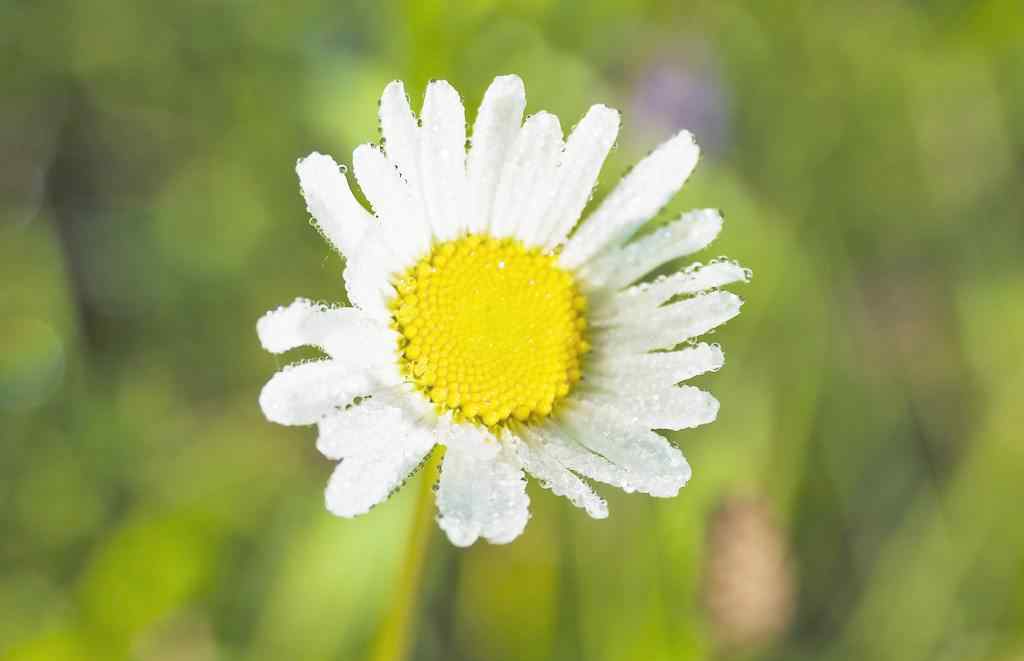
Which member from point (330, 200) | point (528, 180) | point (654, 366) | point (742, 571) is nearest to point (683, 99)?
point (742, 571)

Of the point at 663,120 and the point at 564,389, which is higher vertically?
the point at 663,120

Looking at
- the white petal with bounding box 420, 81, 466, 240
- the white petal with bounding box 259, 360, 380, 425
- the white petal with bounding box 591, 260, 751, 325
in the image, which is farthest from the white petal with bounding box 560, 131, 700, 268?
the white petal with bounding box 259, 360, 380, 425

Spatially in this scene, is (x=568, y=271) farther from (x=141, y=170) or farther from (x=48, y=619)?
(x=141, y=170)

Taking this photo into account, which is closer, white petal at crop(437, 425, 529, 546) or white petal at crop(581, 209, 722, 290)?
white petal at crop(437, 425, 529, 546)

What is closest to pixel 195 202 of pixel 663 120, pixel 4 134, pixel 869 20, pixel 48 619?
pixel 4 134

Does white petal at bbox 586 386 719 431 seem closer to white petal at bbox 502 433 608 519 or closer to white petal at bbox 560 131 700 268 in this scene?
white petal at bbox 502 433 608 519

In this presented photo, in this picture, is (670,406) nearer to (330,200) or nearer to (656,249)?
(656,249)
